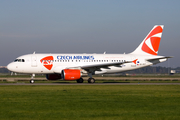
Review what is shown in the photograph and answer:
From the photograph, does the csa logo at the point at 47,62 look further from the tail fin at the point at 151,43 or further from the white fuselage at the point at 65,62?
the tail fin at the point at 151,43

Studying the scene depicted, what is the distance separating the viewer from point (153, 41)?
4484cm

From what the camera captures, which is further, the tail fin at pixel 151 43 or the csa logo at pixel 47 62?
the tail fin at pixel 151 43

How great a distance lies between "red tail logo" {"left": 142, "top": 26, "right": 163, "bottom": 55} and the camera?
44719 millimetres

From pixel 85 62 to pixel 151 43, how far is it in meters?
11.2

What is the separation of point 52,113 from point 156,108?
17.7 feet

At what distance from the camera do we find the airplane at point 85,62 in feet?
128

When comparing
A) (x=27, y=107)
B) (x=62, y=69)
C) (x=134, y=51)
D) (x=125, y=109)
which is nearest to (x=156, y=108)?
(x=125, y=109)

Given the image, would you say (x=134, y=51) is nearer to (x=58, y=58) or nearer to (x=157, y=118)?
(x=58, y=58)

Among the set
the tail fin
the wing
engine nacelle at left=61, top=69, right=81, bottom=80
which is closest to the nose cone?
engine nacelle at left=61, top=69, right=81, bottom=80

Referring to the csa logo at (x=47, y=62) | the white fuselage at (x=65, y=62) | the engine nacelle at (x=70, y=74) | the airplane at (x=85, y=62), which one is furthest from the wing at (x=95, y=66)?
the csa logo at (x=47, y=62)

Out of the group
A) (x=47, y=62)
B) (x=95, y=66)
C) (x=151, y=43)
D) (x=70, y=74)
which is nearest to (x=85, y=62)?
(x=95, y=66)

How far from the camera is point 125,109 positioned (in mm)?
14453

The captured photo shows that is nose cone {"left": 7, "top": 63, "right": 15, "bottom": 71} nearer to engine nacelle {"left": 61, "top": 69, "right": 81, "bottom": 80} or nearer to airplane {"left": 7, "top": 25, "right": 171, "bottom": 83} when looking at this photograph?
airplane {"left": 7, "top": 25, "right": 171, "bottom": 83}

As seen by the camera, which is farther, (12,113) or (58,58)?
(58,58)
